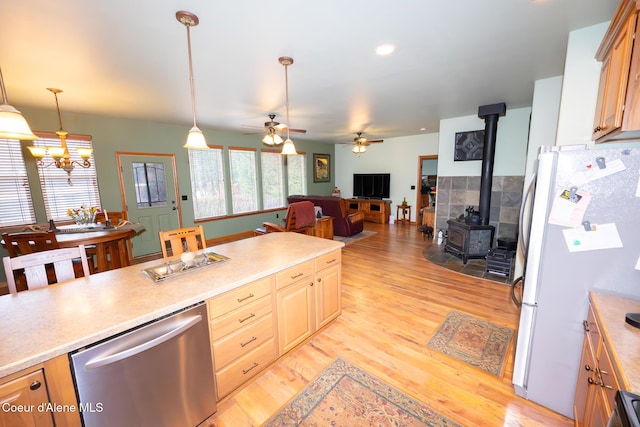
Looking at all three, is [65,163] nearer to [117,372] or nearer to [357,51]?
[117,372]

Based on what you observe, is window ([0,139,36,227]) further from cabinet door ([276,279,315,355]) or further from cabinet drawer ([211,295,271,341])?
cabinet door ([276,279,315,355])

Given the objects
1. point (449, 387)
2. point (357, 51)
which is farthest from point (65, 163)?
point (449, 387)

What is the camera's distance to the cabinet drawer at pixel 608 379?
38.0 inches

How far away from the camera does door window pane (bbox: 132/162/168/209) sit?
5.00 m

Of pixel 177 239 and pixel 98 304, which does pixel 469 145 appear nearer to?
pixel 177 239

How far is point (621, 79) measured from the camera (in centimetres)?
152

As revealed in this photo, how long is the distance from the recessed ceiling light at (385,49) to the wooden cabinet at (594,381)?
7.69ft

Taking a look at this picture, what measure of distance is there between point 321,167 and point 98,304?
7889 millimetres

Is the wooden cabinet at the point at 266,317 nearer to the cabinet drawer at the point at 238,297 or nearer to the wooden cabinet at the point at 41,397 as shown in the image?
the cabinet drawer at the point at 238,297

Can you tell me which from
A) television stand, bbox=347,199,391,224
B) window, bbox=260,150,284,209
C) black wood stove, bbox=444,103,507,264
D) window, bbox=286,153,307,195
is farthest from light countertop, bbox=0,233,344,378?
television stand, bbox=347,199,391,224

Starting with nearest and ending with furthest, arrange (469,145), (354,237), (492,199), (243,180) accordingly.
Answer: (492,199), (469,145), (354,237), (243,180)

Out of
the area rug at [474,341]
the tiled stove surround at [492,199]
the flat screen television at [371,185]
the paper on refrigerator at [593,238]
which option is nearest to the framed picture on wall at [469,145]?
the tiled stove surround at [492,199]

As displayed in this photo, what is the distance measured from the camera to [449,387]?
1882mm

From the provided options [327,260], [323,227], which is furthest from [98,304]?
[323,227]
